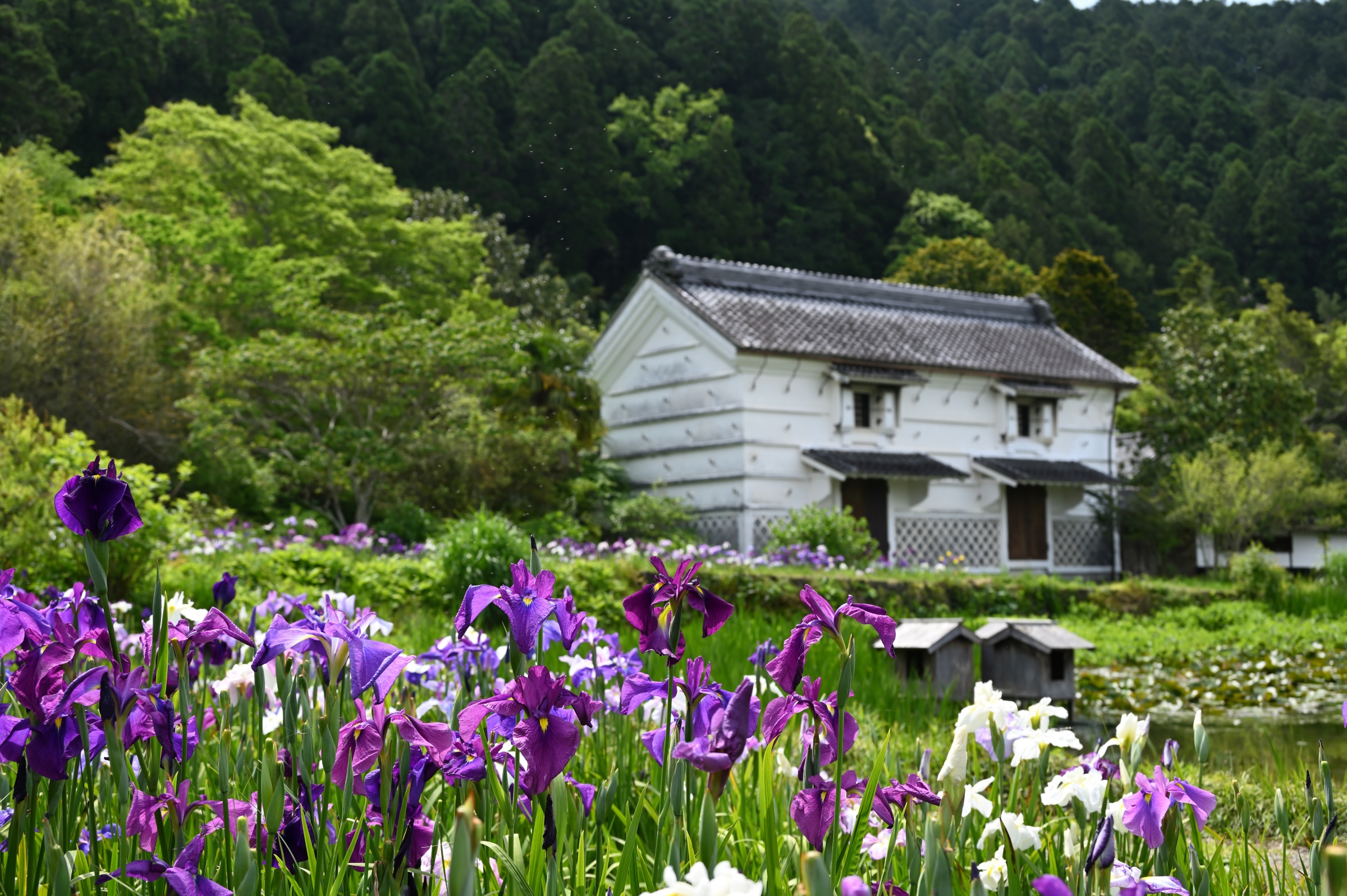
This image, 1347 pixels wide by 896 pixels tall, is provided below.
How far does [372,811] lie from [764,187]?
140 ft

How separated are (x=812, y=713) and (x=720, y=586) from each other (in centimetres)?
945

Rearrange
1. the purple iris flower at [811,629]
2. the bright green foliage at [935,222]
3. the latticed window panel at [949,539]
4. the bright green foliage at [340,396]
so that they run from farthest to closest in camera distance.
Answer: the bright green foliage at [935,222], the latticed window panel at [949,539], the bright green foliage at [340,396], the purple iris flower at [811,629]

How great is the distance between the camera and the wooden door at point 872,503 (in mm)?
19531

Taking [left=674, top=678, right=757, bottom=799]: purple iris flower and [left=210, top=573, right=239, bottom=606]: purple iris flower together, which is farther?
[left=210, top=573, right=239, bottom=606]: purple iris flower

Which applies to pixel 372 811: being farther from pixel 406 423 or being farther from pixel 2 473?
pixel 406 423

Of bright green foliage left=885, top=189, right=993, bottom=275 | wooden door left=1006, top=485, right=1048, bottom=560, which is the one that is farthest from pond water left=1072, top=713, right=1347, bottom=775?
bright green foliage left=885, top=189, right=993, bottom=275

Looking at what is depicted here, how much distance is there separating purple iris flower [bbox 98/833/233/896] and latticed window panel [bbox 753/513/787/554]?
17.0 m

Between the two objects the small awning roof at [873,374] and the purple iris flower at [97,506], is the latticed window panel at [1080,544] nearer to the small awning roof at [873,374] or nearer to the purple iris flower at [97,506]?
the small awning roof at [873,374]

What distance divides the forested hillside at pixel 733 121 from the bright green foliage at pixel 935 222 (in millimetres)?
812

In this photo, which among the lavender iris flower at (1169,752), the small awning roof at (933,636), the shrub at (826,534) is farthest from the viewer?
the shrub at (826,534)

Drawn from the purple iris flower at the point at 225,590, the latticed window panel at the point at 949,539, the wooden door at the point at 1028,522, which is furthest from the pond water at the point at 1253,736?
the wooden door at the point at 1028,522

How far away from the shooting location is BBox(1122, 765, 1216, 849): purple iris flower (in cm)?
154

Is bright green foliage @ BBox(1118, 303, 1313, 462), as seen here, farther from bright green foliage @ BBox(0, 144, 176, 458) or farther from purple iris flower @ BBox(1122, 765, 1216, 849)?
purple iris flower @ BBox(1122, 765, 1216, 849)

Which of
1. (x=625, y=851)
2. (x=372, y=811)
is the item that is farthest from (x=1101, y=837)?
(x=372, y=811)
